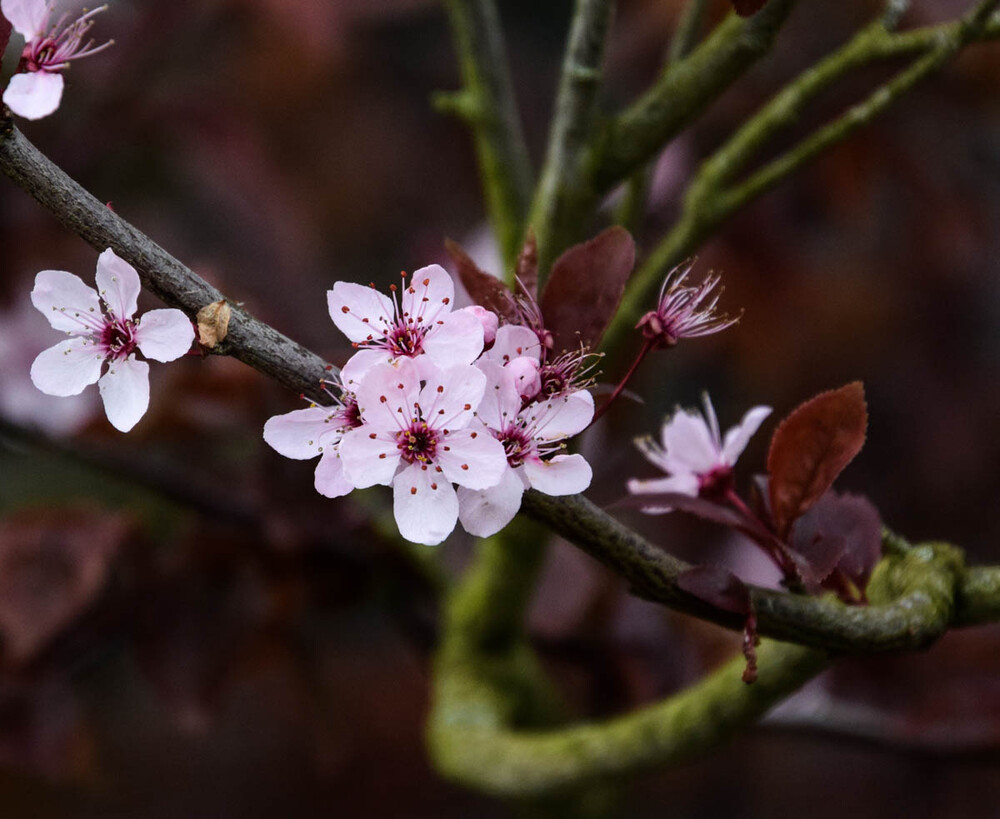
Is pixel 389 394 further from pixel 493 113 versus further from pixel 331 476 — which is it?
pixel 493 113

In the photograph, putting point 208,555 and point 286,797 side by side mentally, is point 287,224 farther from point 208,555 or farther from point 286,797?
point 286,797

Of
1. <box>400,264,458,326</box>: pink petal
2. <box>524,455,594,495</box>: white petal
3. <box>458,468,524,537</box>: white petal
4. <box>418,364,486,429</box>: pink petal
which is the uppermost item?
<box>400,264,458,326</box>: pink petal

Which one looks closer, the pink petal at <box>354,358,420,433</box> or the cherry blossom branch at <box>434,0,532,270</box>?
the pink petal at <box>354,358,420,433</box>

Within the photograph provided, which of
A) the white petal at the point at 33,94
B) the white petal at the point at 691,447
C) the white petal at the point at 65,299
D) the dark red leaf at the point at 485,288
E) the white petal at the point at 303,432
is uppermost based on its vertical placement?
the white petal at the point at 33,94

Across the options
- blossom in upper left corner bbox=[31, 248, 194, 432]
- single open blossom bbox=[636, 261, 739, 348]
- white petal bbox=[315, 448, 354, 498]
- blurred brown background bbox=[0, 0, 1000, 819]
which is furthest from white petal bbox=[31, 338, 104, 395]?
blurred brown background bbox=[0, 0, 1000, 819]

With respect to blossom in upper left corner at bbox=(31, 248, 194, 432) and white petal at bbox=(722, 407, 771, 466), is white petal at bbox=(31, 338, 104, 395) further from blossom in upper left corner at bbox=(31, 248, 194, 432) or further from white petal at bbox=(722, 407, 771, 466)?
white petal at bbox=(722, 407, 771, 466)

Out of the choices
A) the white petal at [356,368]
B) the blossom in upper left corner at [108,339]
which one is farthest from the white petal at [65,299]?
the white petal at [356,368]

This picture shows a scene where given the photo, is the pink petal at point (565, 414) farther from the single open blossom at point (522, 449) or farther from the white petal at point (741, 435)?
the white petal at point (741, 435)
